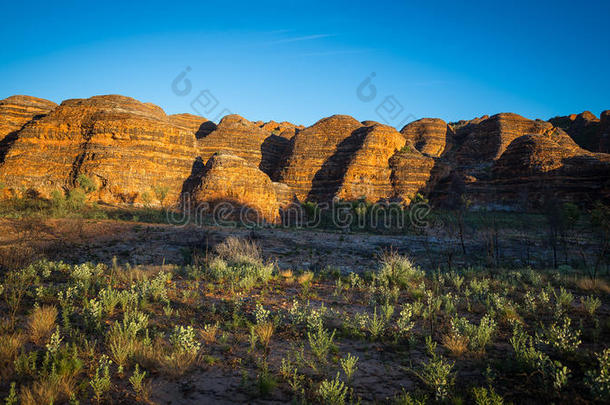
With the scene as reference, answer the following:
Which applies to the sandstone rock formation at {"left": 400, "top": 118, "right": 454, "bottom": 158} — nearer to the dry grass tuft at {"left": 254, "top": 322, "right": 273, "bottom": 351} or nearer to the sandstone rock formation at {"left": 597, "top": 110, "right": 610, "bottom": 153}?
the sandstone rock formation at {"left": 597, "top": 110, "right": 610, "bottom": 153}

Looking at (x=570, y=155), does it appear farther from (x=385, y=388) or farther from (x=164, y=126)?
(x=164, y=126)

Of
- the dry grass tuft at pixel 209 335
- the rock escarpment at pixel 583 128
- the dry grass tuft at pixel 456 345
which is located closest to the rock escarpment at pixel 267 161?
the rock escarpment at pixel 583 128

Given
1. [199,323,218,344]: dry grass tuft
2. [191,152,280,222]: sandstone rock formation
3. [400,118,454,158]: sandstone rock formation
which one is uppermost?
[400,118,454,158]: sandstone rock formation

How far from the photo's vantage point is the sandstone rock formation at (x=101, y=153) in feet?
94.7

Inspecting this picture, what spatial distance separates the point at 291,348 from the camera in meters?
4.50

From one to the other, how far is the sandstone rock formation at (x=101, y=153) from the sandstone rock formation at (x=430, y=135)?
171ft

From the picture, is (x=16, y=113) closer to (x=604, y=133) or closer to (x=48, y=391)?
(x=48, y=391)

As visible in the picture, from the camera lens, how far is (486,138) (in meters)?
57.6

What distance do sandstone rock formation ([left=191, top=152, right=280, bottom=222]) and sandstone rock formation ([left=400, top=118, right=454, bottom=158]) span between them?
1752 inches

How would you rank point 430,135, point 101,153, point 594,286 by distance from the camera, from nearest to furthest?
point 594,286 < point 101,153 < point 430,135

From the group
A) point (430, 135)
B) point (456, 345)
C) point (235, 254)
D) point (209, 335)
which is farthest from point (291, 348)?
point (430, 135)

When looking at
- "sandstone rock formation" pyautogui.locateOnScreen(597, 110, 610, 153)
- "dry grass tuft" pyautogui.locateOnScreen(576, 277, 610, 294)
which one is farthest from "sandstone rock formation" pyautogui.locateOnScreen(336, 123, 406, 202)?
"sandstone rock formation" pyautogui.locateOnScreen(597, 110, 610, 153)

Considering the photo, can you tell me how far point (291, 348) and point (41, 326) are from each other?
3.81m

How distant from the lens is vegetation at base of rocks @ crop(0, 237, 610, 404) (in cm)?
320
